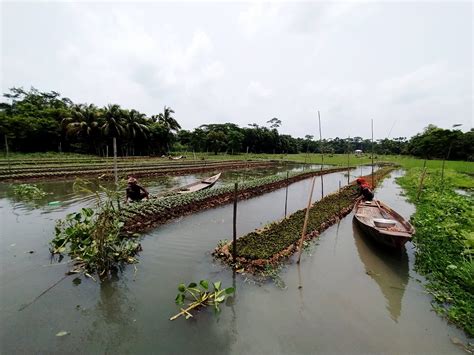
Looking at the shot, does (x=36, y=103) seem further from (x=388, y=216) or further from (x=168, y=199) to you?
(x=388, y=216)

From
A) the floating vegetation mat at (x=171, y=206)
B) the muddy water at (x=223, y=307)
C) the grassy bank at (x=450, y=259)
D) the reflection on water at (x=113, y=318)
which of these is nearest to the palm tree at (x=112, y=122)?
the floating vegetation mat at (x=171, y=206)

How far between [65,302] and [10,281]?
1618mm

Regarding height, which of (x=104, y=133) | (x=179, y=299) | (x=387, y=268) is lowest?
(x=387, y=268)

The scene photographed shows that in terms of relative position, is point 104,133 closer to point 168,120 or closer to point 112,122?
point 112,122

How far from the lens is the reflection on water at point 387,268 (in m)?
5.07

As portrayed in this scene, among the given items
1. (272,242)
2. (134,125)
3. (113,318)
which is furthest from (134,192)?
(134,125)

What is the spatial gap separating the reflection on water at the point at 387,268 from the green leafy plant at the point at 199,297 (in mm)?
3182

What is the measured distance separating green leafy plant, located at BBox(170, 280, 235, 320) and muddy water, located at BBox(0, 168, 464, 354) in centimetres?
18

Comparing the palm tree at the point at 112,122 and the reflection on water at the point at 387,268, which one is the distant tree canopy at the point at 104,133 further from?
the reflection on water at the point at 387,268

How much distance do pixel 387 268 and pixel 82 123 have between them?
37964 millimetres

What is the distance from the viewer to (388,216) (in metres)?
8.52

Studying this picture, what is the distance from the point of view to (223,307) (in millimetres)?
4625


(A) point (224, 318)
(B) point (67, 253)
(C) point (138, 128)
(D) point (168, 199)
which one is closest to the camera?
(A) point (224, 318)

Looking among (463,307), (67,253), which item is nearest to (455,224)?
(463,307)
